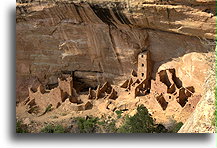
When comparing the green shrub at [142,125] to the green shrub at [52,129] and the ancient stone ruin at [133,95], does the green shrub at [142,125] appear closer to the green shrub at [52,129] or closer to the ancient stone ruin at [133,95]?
the ancient stone ruin at [133,95]

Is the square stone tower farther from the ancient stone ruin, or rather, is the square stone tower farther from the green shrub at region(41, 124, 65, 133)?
the green shrub at region(41, 124, 65, 133)

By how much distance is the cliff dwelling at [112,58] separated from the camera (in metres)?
8.52

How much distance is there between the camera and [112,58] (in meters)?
10.7

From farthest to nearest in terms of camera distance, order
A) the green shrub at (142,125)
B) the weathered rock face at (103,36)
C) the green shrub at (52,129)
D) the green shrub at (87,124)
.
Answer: the green shrub at (87,124), the green shrub at (52,129), the weathered rock face at (103,36), the green shrub at (142,125)

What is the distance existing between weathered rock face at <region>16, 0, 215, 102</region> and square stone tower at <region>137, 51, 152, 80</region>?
152 mm

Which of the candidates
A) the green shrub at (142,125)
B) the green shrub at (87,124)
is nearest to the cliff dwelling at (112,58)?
the green shrub at (87,124)

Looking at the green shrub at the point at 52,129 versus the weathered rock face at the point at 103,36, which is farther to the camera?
the green shrub at the point at 52,129

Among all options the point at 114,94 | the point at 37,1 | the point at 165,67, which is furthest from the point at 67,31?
the point at 165,67

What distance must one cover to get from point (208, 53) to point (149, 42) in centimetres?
178

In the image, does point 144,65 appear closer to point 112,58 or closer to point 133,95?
point 133,95

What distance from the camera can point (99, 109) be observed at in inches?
411

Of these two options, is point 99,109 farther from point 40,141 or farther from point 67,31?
point 40,141

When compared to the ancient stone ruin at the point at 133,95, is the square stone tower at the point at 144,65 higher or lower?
higher

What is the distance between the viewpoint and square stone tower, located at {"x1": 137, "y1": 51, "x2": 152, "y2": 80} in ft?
33.2
